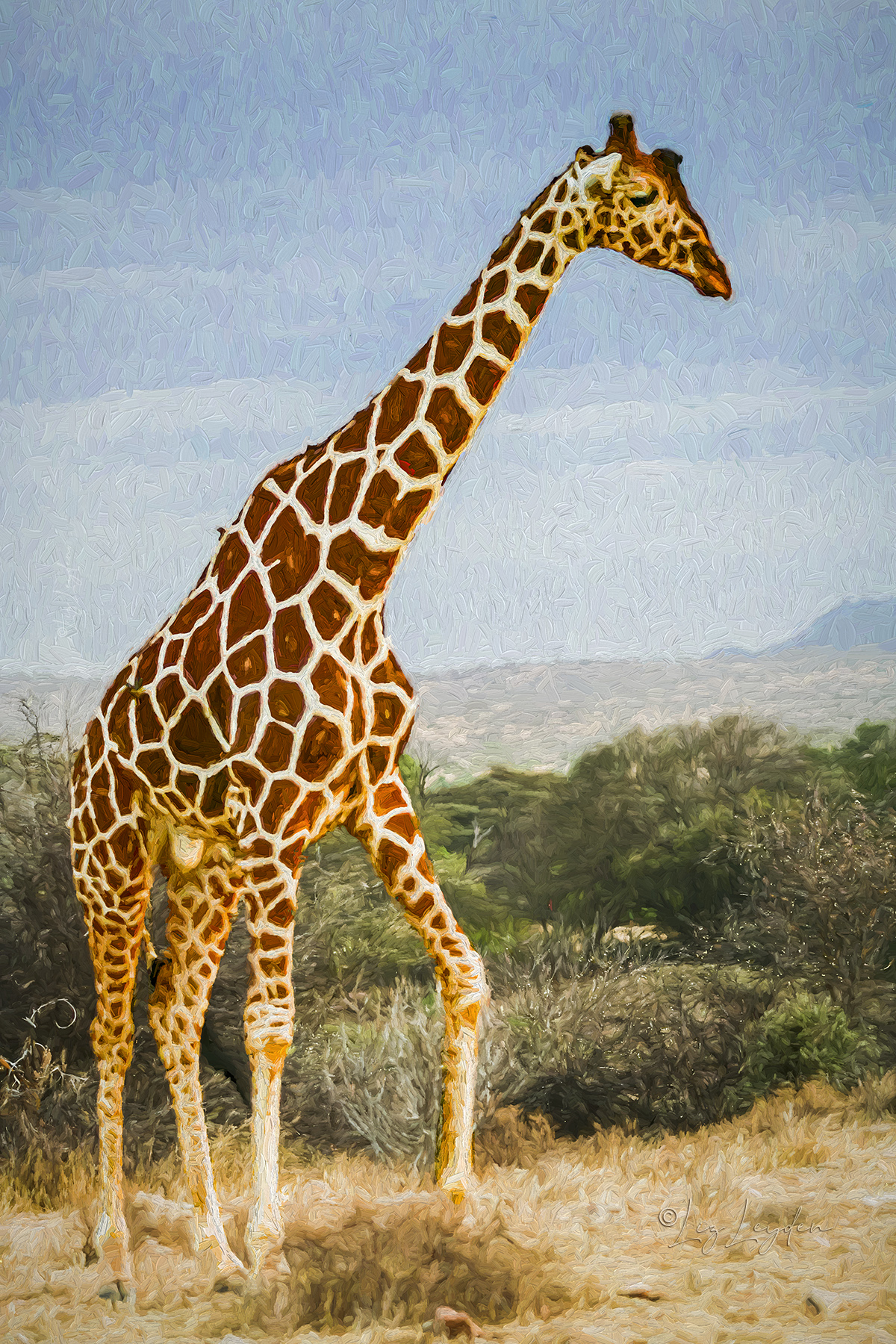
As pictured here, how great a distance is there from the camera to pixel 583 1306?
2.30 m

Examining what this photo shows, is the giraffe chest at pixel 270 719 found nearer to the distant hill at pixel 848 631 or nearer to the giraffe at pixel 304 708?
the giraffe at pixel 304 708

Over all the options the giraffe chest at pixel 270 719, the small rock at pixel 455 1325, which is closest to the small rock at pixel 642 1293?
the small rock at pixel 455 1325

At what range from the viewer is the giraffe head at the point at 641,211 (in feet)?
7.45

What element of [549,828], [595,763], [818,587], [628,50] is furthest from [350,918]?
[628,50]

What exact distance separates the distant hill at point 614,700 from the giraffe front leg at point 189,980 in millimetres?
748

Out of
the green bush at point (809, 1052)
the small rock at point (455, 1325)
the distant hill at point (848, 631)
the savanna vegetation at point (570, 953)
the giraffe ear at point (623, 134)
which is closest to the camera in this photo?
the small rock at point (455, 1325)

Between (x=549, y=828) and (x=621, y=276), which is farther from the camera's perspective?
(x=549, y=828)

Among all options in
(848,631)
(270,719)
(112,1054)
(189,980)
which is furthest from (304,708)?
(848,631)

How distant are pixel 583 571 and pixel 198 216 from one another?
4.81ft

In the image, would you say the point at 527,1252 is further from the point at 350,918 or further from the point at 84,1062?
the point at 84,1062

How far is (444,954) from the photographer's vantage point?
2.35 m

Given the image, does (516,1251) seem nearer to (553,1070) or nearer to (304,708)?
(553,1070)

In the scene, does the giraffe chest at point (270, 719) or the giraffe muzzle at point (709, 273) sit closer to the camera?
the giraffe chest at point (270, 719)

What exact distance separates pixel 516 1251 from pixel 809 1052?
119 cm
